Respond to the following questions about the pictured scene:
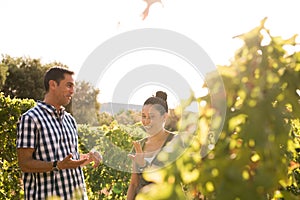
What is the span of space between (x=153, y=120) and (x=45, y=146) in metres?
0.74

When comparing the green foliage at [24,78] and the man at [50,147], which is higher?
the green foliage at [24,78]

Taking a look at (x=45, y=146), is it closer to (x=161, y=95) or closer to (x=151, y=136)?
(x=151, y=136)

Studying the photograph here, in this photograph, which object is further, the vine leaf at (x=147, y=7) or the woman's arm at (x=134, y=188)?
the woman's arm at (x=134, y=188)

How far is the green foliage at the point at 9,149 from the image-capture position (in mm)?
6438

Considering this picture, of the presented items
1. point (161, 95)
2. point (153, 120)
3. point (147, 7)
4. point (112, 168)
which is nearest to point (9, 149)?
point (112, 168)

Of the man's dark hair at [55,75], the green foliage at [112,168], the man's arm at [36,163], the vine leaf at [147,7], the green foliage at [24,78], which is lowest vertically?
the green foliage at [112,168]

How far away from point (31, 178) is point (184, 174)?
265 centimetres

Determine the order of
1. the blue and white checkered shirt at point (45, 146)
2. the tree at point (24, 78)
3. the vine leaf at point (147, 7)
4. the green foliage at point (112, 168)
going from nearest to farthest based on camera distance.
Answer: the vine leaf at point (147, 7) → the blue and white checkered shirt at point (45, 146) → the green foliage at point (112, 168) → the tree at point (24, 78)

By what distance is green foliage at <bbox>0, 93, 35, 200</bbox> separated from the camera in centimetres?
644

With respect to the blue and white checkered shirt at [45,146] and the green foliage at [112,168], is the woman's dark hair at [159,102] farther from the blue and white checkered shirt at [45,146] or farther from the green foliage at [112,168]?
the green foliage at [112,168]

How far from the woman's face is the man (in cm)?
39

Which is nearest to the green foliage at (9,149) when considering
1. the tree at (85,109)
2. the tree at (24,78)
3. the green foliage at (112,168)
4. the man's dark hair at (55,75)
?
the tree at (85,109)

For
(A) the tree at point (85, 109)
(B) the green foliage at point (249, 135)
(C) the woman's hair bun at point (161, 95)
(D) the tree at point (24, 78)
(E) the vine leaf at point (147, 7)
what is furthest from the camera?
(D) the tree at point (24, 78)

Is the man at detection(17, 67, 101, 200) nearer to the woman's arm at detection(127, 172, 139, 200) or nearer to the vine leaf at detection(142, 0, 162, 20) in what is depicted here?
the woman's arm at detection(127, 172, 139, 200)
